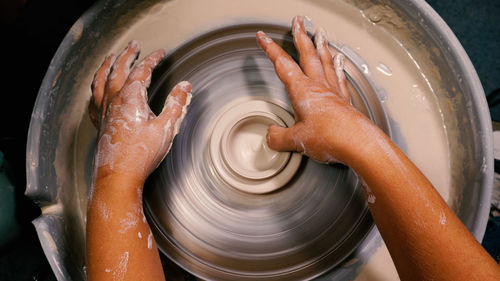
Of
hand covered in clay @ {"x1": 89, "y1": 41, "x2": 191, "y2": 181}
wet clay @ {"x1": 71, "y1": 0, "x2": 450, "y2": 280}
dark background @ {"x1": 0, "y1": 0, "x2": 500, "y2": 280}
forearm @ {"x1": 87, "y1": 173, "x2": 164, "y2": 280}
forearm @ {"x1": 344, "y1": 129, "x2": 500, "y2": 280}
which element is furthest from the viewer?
dark background @ {"x1": 0, "y1": 0, "x2": 500, "y2": 280}

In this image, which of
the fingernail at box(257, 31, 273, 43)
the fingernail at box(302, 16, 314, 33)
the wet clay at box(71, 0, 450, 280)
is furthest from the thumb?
the fingernail at box(302, 16, 314, 33)

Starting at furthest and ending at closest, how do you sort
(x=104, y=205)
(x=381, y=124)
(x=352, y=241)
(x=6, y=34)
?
(x=6, y=34)
(x=381, y=124)
(x=352, y=241)
(x=104, y=205)

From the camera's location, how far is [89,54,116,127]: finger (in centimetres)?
116

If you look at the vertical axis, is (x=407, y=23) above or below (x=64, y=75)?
above

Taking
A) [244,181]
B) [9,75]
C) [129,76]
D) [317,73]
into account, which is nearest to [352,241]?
[244,181]

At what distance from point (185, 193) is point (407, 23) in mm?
1097

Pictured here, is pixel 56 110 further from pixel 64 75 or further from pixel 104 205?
pixel 104 205

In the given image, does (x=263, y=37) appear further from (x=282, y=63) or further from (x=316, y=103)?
(x=316, y=103)

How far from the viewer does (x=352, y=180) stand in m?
1.08

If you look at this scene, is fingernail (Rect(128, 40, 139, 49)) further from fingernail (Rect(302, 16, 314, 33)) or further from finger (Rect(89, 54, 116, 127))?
fingernail (Rect(302, 16, 314, 33))

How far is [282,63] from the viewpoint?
1.09m

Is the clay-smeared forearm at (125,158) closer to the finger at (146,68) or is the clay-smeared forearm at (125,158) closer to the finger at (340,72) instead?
the finger at (146,68)

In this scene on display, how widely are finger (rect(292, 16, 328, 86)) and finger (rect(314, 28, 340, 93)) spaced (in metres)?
0.03

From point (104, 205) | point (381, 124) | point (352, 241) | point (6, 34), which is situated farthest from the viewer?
point (6, 34)
